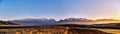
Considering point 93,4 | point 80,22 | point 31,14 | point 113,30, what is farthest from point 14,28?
point 113,30

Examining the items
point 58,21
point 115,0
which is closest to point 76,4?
point 58,21

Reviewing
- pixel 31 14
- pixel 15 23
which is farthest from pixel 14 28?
pixel 31 14

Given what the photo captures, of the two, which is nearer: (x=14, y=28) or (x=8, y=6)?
(x=14, y=28)

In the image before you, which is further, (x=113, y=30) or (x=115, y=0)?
(x=115, y=0)

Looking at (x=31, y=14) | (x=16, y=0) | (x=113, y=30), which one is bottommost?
(x=113, y=30)

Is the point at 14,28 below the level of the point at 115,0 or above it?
below

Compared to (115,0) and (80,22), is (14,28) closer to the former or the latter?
(80,22)

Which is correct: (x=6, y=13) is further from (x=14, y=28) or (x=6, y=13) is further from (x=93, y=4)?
(x=93, y=4)

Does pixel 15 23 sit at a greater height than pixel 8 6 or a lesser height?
lesser
